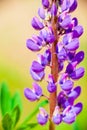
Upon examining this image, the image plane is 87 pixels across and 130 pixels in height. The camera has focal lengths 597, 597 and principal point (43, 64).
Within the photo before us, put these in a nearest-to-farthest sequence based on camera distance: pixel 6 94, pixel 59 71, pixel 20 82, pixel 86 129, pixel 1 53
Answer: pixel 59 71
pixel 6 94
pixel 86 129
pixel 20 82
pixel 1 53

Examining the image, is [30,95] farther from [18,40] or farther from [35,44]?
[18,40]

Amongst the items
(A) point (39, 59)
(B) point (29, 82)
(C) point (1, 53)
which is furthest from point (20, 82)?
(A) point (39, 59)

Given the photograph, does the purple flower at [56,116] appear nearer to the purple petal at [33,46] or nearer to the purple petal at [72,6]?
the purple petal at [33,46]

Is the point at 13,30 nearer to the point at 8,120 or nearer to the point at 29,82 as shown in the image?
the point at 29,82

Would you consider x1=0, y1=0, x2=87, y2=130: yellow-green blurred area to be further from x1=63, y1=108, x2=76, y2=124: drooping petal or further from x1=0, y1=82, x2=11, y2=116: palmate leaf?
x1=63, y1=108, x2=76, y2=124: drooping petal

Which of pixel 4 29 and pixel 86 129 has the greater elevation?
pixel 4 29

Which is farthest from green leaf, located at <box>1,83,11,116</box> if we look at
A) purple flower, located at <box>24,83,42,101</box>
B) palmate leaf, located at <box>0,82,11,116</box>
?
purple flower, located at <box>24,83,42,101</box>
